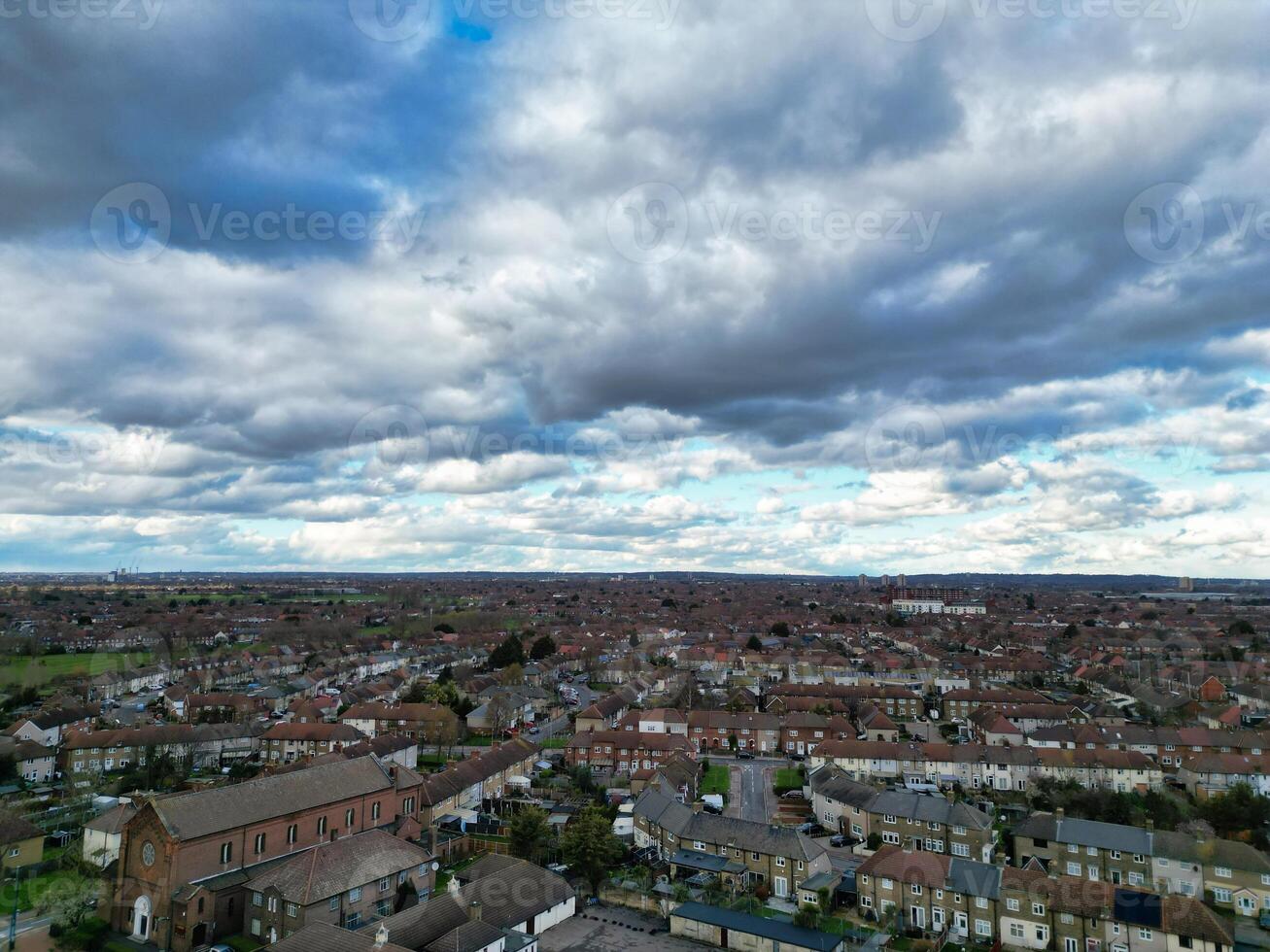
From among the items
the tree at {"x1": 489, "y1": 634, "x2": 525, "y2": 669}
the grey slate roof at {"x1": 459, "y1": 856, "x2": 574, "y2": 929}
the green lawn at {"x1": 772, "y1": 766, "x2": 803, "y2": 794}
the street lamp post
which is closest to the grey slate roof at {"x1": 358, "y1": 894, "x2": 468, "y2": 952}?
the grey slate roof at {"x1": 459, "y1": 856, "x2": 574, "y2": 929}

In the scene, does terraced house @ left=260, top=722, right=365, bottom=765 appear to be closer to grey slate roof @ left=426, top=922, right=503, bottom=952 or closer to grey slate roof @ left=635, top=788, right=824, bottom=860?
grey slate roof @ left=635, top=788, right=824, bottom=860

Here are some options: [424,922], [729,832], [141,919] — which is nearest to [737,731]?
[729,832]

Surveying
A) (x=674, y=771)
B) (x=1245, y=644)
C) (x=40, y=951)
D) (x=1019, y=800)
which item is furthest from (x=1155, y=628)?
(x=40, y=951)

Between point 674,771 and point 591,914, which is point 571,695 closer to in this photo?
point 674,771

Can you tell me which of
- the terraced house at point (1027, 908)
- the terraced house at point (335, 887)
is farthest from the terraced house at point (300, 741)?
the terraced house at point (1027, 908)

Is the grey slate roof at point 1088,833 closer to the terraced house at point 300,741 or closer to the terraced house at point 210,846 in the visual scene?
the terraced house at point 210,846

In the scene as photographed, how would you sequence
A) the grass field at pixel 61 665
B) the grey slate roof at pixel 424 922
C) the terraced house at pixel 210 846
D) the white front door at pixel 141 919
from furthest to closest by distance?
the grass field at pixel 61 665 → the white front door at pixel 141 919 → the terraced house at pixel 210 846 → the grey slate roof at pixel 424 922
